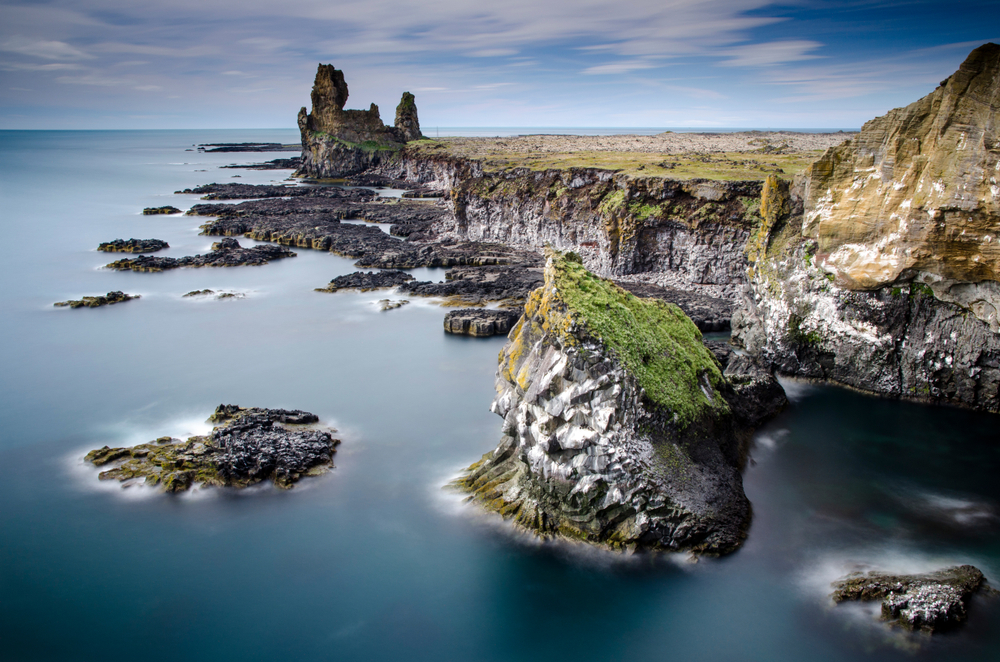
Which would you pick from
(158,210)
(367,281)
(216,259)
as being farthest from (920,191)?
(158,210)

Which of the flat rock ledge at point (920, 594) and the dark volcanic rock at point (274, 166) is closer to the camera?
the flat rock ledge at point (920, 594)

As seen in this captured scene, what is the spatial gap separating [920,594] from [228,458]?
18.9 m

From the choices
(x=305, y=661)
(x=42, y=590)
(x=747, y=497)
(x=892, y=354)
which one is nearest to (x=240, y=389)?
(x=42, y=590)

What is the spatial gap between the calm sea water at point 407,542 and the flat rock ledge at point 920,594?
346mm

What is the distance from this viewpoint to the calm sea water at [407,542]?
552 inches

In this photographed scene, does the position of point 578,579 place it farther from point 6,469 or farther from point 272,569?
point 6,469

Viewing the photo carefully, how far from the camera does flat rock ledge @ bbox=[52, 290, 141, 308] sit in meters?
40.7

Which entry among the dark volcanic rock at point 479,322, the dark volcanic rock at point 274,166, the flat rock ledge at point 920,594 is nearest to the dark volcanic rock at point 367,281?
the dark volcanic rock at point 479,322

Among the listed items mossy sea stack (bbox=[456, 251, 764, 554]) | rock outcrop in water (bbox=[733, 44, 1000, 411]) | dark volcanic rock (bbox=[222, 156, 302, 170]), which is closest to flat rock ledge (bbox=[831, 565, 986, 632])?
mossy sea stack (bbox=[456, 251, 764, 554])

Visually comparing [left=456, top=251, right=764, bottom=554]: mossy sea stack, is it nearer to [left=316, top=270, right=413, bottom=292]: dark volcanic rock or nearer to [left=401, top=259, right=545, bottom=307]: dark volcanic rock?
[left=401, top=259, right=545, bottom=307]: dark volcanic rock

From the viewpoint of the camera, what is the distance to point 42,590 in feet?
51.2

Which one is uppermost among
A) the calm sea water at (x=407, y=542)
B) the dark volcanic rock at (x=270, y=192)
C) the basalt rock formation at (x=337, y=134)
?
the basalt rock formation at (x=337, y=134)

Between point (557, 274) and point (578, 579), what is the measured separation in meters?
8.07

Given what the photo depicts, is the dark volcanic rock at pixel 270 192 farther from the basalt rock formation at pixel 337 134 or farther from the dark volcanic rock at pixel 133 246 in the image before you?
the dark volcanic rock at pixel 133 246
